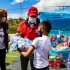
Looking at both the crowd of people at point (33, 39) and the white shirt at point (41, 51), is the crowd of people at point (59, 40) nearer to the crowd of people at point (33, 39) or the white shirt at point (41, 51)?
the crowd of people at point (33, 39)

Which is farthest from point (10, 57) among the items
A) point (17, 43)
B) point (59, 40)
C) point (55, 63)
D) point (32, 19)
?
point (17, 43)

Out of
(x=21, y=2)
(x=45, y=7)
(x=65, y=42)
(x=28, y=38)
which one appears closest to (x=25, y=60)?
(x=28, y=38)

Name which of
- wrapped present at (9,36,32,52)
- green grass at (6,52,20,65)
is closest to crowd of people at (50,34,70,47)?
green grass at (6,52,20,65)

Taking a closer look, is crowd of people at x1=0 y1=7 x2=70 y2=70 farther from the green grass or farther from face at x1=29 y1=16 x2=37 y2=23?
the green grass

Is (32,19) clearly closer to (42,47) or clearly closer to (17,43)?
(17,43)

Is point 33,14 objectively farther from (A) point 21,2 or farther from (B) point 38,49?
(A) point 21,2

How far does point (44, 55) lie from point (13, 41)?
618mm

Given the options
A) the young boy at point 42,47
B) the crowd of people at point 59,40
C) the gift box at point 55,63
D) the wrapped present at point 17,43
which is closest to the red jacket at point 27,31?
the wrapped present at point 17,43

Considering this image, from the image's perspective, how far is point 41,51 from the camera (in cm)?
489

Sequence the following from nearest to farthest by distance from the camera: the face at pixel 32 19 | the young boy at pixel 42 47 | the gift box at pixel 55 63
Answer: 1. the young boy at pixel 42 47
2. the face at pixel 32 19
3. the gift box at pixel 55 63

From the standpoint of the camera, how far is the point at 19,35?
19.0 feet

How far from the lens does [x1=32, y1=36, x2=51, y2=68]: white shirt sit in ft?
15.9

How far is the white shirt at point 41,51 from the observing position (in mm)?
4852

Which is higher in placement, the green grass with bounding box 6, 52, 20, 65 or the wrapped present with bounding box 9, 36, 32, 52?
the wrapped present with bounding box 9, 36, 32, 52
